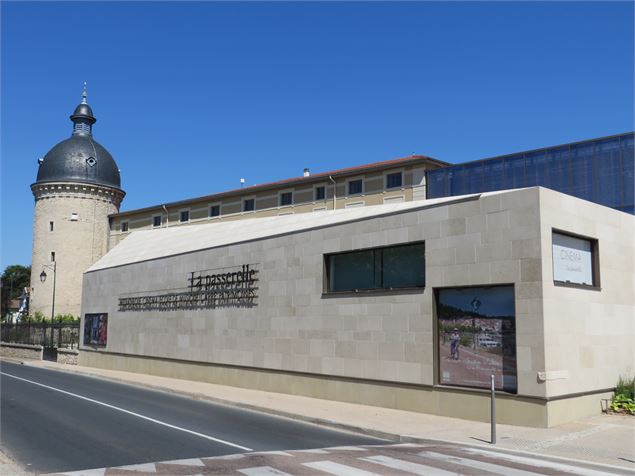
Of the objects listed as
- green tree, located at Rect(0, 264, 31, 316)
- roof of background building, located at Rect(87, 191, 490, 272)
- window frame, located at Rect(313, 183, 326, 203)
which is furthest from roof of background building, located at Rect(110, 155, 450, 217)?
green tree, located at Rect(0, 264, 31, 316)

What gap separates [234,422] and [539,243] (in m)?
8.12

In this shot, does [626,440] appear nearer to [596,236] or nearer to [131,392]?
[596,236]

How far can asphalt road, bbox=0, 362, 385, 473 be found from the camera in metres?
9.93

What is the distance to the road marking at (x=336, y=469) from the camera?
28.0 ft

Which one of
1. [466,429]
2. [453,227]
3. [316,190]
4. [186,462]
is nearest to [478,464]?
[466,429]

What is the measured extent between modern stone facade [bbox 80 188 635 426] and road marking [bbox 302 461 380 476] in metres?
5.88

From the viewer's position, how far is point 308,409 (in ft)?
51.9

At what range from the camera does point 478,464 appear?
9.55 metres

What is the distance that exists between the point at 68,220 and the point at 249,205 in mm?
23656

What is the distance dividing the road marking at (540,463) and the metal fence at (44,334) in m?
32.6

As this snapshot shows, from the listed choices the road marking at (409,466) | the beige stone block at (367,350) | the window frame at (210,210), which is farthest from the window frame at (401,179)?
the road marking at (409,466)

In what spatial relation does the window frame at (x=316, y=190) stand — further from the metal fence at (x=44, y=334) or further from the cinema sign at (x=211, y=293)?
the cinema sign at (x=211, y=293)

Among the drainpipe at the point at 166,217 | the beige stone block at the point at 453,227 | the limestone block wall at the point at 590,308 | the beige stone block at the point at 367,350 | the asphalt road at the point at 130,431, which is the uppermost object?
the drainpipe at the point at 166,217

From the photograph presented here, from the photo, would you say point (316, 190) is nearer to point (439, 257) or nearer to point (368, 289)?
point (368, 289)
